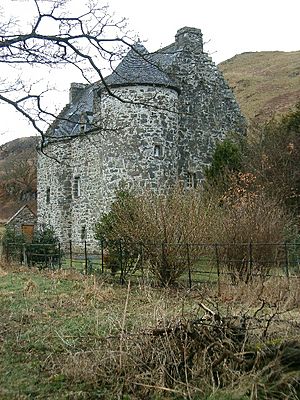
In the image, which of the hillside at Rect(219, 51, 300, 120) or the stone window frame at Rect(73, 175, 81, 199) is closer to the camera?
the stone window frame at Rect(73, 175, 81, 199)

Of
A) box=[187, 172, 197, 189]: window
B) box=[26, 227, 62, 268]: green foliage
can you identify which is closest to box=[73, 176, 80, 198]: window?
box=[187, 172, 197, 189]: window

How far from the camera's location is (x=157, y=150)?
25.2 m

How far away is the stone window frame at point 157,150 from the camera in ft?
82.2

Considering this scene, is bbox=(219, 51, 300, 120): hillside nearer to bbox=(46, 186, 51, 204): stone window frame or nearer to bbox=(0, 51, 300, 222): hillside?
bbox=(0, 51, 300, 222): hillside

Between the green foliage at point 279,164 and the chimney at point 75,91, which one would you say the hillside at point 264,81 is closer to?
the chimney at point 75,91

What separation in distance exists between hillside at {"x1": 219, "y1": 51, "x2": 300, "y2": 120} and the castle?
1683cm

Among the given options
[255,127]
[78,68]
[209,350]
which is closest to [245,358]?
[209,350]

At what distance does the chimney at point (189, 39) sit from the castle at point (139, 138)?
0.05 m

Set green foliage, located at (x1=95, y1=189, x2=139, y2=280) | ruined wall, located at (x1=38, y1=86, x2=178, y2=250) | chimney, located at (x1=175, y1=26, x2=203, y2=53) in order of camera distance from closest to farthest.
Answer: green foliage, located at (x1=95, y1=189, x2=139, y2=280), ruined wall, located at (x1=38, y1=86, x2=178, y2=250), chimney, located at (x1=175, y1=26, x2=203, y2=53)

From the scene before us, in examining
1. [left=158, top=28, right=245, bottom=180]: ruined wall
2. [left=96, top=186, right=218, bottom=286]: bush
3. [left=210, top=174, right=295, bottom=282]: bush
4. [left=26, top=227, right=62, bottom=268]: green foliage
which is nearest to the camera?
[left=210, top=174, right=295, bottom=282]: bush

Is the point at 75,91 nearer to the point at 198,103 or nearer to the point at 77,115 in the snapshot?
the point at 77,115

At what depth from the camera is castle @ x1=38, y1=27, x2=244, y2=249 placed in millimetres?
24797

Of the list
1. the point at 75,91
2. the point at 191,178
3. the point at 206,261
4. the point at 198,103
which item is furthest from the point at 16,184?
the point at 206,261

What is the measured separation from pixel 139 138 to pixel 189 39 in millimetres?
7768
